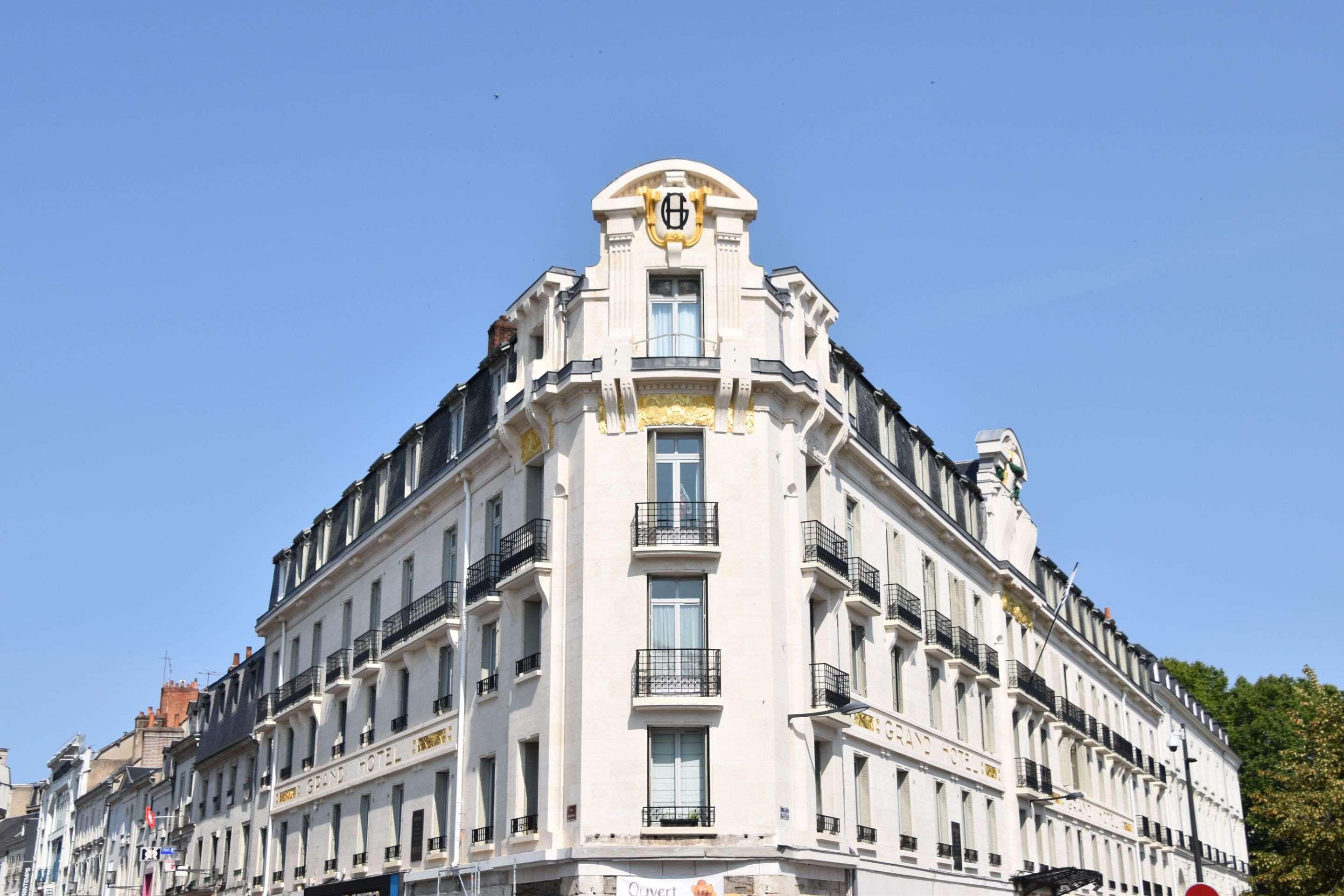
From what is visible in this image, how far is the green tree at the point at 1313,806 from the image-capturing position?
37.4 m

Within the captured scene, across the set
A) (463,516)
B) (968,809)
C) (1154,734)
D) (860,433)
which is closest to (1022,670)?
(968,809)

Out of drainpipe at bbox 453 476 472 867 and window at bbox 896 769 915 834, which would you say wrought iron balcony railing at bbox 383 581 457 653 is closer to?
drainpipe at bbox 453 476 472 867

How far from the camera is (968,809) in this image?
3725 centimetres

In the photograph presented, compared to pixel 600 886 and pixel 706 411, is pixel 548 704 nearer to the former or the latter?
pixel 600 886

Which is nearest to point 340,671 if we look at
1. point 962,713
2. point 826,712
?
point 962,713

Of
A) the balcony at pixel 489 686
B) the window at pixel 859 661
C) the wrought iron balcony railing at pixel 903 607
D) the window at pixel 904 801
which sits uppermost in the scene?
the wrought iron balcony railing at pixel 903 607

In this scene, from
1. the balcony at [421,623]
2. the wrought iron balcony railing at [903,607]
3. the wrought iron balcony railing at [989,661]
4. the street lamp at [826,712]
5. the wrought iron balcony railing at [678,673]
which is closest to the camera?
the wrought iron balcony railing at [678,673]

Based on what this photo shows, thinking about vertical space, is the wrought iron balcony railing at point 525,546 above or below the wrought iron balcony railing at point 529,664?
above

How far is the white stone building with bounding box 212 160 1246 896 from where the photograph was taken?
85.3ft

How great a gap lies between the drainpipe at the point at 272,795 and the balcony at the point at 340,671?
5451 mm

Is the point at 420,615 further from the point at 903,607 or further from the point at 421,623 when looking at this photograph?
the point at 903,607

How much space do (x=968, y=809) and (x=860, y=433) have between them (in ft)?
37.5

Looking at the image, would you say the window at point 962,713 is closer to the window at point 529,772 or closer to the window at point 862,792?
the window at point 862,792

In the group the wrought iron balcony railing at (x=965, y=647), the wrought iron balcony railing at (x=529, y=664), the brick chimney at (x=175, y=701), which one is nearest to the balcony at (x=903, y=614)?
the wrought iron balcony railing at (x=965, y=647)
